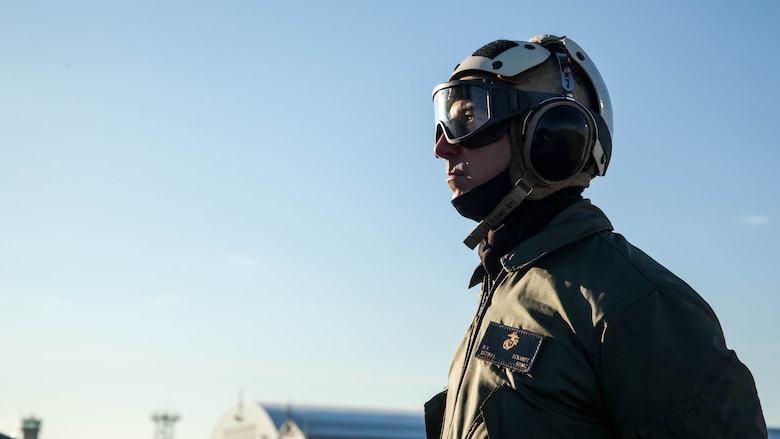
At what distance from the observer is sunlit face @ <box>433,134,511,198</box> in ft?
12.3

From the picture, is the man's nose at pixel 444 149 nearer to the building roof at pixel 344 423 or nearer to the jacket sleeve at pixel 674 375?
the jacket sleeve at pixel 674 375

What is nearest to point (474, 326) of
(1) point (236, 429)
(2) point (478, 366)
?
(2) point (478, 366)

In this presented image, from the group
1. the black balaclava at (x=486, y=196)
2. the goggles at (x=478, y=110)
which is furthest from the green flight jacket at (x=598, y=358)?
the goggles at (x=478, y=110)

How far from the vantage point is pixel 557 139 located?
3.64 metres

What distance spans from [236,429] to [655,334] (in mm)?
64490

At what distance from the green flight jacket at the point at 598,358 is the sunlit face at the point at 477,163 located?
1.48 feet

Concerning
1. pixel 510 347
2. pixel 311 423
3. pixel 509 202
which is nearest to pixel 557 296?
pixel 510 347

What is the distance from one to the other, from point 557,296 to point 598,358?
0.26 metres

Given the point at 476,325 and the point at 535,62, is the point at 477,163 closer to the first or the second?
the point at 535,62

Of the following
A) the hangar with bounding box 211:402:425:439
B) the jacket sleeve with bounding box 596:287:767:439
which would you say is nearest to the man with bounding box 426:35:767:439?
the jacket sleeve with bounding box 596:287:767:439

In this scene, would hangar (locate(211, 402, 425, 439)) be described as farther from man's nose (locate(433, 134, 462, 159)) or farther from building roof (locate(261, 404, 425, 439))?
man's nose (locate(433, 134, 462, 159))

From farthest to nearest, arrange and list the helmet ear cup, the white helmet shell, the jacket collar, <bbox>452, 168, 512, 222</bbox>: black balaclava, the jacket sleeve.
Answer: the white helmet shell
<bbox>452, 168, 512, 222</bbox>: black balaclava
the helmet ear cup
the jacket collar
the jacket sleeve

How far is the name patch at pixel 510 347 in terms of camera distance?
308 cm

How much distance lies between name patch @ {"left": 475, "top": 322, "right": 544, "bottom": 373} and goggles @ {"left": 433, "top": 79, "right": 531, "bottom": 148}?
2.56 ft
